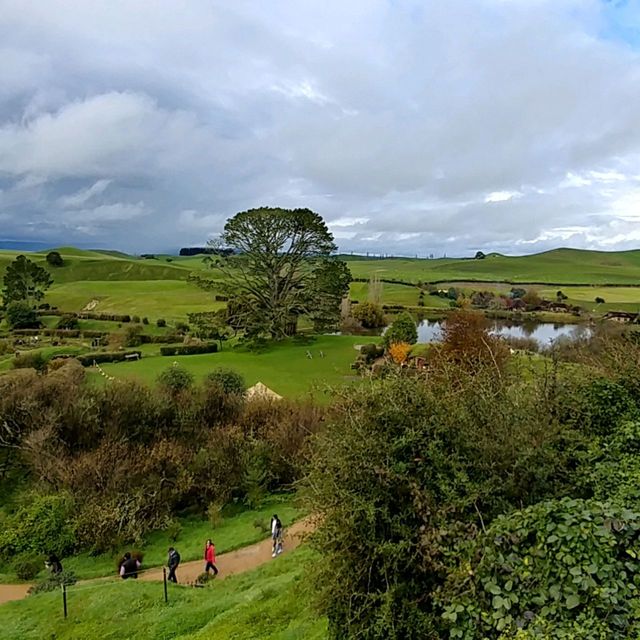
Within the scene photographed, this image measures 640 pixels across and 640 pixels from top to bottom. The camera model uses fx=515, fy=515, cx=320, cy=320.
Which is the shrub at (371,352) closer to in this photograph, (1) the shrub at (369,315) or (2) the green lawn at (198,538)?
(2) the green lawn at (198,538)

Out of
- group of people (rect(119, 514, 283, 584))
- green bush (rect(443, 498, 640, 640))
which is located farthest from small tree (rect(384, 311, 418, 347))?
green bush (rect(443, 498, 640, 640))

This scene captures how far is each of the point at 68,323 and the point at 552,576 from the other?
212 ft

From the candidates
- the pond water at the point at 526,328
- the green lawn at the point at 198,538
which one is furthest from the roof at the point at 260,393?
the pond water at the point at 526,328

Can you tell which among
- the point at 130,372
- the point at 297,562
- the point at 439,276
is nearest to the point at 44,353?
the point at 130,372

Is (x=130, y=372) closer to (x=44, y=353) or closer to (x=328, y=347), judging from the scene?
(x=44, y=353)

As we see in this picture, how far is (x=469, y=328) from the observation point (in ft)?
110

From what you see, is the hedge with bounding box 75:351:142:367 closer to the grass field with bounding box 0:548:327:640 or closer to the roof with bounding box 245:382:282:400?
the roof with bounding box 245:382:282:400

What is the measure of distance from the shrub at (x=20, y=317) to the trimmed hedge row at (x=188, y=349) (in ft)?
86.6

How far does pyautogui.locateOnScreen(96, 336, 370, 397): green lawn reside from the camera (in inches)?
1345

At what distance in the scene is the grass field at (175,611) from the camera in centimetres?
1015

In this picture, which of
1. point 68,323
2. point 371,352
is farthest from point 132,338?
point 371,352

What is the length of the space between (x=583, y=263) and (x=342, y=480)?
19140 cm

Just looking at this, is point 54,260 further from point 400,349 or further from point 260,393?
point 260,393

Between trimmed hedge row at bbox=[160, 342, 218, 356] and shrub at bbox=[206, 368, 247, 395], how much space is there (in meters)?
16.3
